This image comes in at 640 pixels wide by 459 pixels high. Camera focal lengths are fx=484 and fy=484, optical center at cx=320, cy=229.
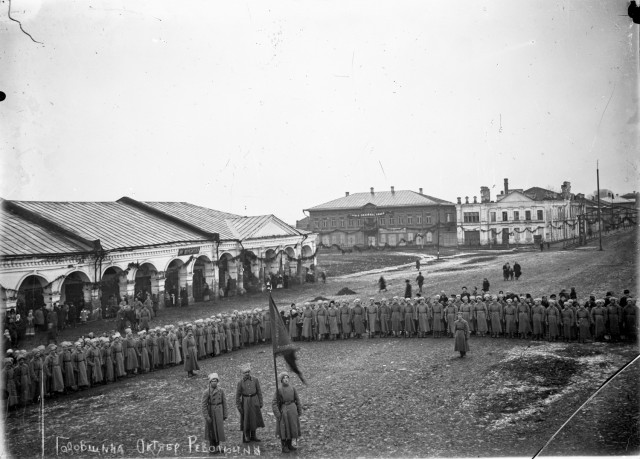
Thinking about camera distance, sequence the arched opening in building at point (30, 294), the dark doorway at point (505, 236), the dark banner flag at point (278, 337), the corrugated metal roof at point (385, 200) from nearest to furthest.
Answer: the dark banner flag at point (278, 337) → the arched opening in building at point (30, 294) → the corrugated metal roof at point (385, 200) → the dark doorway at point (505, 236)

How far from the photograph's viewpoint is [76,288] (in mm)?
17375

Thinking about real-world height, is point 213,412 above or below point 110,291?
below

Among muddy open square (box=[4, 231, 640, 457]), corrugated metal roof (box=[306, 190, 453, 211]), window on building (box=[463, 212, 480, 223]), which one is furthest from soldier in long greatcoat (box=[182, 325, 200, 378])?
window on building (box=[463, 212, 480, 223])

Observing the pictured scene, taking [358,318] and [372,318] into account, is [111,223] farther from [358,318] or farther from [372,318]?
[372,318]

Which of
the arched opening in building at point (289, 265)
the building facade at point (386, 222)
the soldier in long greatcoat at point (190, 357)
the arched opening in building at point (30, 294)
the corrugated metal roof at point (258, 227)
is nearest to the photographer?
the soldier in long greatcoat at point (190, 357)

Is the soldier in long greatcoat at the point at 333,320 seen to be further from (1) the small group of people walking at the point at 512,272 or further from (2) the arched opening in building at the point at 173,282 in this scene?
(1) the small group of people walking at the point at 512,272

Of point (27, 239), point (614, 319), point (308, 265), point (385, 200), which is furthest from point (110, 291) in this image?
point (385, 200)

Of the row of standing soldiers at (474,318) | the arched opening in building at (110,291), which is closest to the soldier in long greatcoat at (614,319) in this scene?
the row of standing soldiers at (474,318)

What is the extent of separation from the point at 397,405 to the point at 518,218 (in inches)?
966

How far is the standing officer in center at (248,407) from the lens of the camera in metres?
8.27

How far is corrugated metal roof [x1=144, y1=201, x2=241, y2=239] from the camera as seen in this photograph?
2430 cm

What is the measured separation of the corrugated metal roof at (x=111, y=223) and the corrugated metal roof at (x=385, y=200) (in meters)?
10.3

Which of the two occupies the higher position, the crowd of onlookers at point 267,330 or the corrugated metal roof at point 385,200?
the corrugated metal roof at point 385,200

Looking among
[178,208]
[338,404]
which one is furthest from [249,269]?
[338,404]
